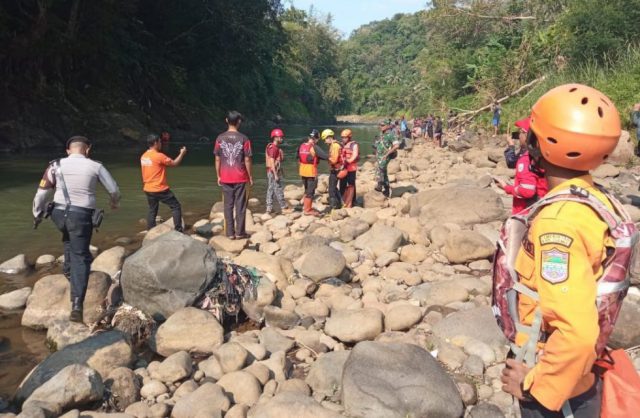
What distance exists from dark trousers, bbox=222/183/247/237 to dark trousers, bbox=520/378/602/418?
20.6ft

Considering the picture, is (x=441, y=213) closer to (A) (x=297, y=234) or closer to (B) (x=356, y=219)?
(B) (x=356, y=219)

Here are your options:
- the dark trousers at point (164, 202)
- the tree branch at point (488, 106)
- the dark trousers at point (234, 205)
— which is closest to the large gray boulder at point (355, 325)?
the dark trousers at point (234, 205)

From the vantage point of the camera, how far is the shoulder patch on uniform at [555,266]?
1512mm

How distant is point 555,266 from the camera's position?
5.00 ft

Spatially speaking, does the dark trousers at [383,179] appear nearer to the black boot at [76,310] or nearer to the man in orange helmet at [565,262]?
the black boot at [76,310]

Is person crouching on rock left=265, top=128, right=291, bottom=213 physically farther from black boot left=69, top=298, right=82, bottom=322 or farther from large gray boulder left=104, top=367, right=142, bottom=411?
large gray boulder left=104, top=367, right=142, bottom=411

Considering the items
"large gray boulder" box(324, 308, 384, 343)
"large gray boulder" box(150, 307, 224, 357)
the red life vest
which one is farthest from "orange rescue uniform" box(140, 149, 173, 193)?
"large gray boulder" box(324, 308, 384, 343)

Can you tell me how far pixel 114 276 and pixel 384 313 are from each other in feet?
10.8

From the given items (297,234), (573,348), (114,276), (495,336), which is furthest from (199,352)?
(297,234)

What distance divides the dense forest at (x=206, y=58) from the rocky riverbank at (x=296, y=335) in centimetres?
1240

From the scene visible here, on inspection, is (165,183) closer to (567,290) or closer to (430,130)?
(567,290)

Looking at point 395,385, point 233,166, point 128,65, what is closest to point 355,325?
point 395,385

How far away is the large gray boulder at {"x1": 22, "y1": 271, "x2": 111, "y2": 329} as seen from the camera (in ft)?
16.5

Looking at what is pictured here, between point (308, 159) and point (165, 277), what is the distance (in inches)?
200
